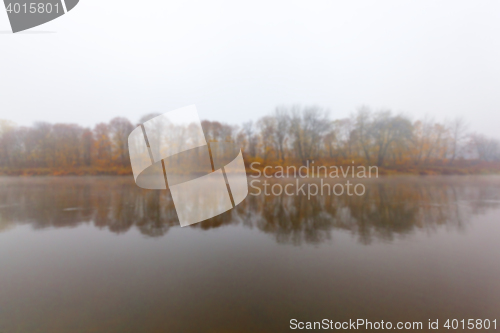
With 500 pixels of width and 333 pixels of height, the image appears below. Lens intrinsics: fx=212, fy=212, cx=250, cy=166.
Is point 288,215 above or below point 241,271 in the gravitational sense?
below

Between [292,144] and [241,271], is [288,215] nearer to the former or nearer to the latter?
[241,271]

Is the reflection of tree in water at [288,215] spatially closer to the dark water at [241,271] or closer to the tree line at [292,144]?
the dark water at [241,271]

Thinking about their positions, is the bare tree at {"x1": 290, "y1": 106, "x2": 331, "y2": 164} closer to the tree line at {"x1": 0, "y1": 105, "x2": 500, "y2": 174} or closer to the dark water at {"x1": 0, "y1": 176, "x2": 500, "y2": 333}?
the tree line at {"x1": 0, "y1": 105, "x2": 500, "y2": 174}

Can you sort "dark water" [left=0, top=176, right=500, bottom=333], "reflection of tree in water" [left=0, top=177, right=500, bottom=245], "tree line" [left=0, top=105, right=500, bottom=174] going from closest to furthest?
"dark water" [left=0, top=176, right=500, bottom=333] < "reflection of tree in water" [left=0, top=177, right=500, bottom=245] < "tree line" [left=0, top=105, right=500, bottom=174]

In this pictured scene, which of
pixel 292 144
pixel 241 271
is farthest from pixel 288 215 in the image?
pixel 292 144

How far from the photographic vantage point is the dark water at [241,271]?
3.33 metres

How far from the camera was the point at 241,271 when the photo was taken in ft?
15.2

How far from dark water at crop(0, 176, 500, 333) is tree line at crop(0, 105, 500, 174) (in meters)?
23.4

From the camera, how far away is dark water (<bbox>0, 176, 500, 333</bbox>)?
10.9ft

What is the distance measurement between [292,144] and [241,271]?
2919 cm

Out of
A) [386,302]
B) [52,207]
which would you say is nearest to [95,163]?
[52,207]

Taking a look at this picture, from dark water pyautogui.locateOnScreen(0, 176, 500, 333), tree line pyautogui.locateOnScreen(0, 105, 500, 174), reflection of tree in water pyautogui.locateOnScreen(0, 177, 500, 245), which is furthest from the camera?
tree line pyautogui.locateOnScreen(0, 105, 500, 174)

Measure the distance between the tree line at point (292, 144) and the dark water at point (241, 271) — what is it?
23.4 m

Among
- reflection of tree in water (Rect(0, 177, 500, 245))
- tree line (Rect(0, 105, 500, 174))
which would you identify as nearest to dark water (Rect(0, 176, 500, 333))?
reflection of tree in water (Rect(0, 177, 500, 245))
